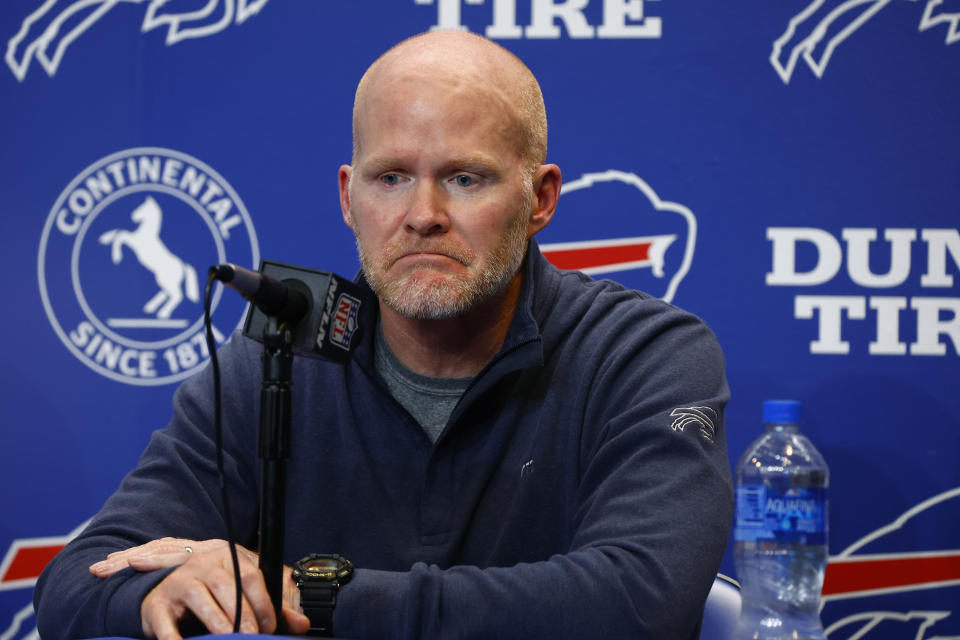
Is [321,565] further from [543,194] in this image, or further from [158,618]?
[543,194]

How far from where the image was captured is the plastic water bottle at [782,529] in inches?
84.3

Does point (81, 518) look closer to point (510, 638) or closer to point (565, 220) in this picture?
point (565, 220)

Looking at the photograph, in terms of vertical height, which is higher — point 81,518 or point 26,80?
point 26,80

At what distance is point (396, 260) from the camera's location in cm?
156

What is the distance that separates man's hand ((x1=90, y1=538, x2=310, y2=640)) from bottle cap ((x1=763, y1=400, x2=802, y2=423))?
1.24 metres

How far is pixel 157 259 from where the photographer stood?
2.45m

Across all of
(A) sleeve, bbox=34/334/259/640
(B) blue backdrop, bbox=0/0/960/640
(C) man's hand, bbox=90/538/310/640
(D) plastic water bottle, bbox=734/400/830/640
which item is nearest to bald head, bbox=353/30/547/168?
(A) sleeve, bbox=34/334/259/640

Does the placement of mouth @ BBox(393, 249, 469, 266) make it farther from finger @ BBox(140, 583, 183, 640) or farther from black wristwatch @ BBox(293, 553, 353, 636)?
finger @ BBox(140, 583, 183, 640)

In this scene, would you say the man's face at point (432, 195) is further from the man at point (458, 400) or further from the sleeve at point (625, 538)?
the sleeve at point (625, 538)

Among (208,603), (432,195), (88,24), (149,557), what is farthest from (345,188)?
(88,24)

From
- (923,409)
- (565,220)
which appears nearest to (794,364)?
(923,409)

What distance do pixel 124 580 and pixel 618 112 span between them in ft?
5.51

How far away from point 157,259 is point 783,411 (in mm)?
1661

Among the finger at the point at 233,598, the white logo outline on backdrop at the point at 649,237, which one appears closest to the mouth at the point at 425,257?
the finger at the point at 233,598
